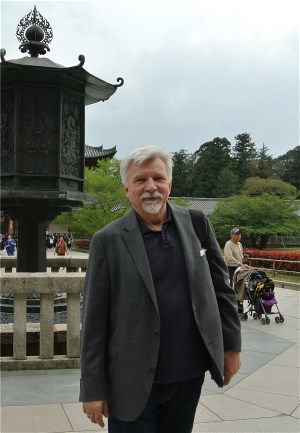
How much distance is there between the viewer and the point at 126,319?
2281 mm

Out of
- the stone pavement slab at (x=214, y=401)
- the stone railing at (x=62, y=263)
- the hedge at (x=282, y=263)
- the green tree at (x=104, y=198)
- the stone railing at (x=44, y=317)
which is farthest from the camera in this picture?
the green tree at (x=104, y=198)

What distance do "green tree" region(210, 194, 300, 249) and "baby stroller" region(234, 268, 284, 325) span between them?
28.5 meters

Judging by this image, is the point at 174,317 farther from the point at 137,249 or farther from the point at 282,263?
the point at 282,263

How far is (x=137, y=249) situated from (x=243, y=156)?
91938 millimetres

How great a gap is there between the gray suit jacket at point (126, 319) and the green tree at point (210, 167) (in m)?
78.2

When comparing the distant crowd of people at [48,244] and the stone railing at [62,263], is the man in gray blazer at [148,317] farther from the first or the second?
the distant crowd of people at [48,244]

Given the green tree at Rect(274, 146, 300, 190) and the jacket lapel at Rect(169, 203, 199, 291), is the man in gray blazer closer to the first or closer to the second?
the jacket lapel at Rect(169, 203, 199, 291)

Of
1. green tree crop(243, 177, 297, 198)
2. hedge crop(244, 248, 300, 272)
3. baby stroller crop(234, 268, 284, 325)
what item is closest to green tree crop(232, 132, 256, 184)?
green tree crop(243, 177, 297, 198)

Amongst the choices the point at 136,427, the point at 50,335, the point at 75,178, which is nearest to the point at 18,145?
the point at 75,178

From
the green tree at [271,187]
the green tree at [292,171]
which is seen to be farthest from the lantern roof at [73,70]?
the green tree at [292,171]

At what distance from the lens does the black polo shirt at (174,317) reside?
231 cm

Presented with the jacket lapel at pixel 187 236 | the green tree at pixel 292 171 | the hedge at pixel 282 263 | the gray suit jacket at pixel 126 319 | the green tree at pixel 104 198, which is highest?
the green tree at pixel 292 171

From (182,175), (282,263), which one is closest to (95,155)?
(282,263)

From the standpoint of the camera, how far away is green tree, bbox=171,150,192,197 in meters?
89.7
